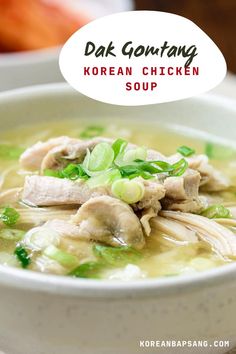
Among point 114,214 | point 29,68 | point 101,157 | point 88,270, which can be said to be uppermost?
point 29,68

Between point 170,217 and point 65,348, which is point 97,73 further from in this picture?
point 65,348

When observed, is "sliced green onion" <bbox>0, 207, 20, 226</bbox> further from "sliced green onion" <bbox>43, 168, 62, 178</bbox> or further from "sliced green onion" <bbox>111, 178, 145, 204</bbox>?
"sliced green onion" <bbox>111, 178, 145, 204</bbox>

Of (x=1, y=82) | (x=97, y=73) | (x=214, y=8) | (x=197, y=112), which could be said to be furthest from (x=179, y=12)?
(x=97, y=73)

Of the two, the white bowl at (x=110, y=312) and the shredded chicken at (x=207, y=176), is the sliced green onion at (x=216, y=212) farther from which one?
the white bowl at (x=110, y=312)

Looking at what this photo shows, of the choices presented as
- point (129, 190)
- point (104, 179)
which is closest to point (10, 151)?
point (104, 179)

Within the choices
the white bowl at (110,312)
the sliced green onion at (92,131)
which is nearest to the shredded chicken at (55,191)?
the white bowl at (110,312)

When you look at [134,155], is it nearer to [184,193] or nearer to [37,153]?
[184,193]
